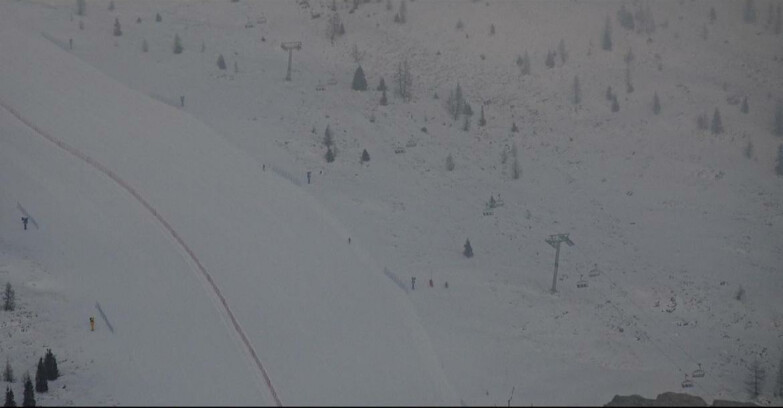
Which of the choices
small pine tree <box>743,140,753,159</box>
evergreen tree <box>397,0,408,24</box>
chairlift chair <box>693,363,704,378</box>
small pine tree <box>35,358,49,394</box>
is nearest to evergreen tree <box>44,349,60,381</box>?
small pine tree <box>35,358,49,394</box>

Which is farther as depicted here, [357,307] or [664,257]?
[664,257]

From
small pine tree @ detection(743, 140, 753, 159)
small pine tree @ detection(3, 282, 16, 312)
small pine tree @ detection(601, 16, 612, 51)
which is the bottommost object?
small pine tree @ detection(743, 140, 753, 159)

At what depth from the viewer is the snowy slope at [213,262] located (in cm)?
3328

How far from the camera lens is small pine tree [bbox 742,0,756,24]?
93562 mm

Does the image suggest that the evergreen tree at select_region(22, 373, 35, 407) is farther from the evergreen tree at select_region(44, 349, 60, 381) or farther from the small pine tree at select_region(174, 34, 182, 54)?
the small pine tree at select_region(174, 34, 182, 54)

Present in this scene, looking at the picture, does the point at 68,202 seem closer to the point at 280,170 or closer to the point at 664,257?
the point at 280,170

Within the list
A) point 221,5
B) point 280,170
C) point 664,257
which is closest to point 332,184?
point 280,170

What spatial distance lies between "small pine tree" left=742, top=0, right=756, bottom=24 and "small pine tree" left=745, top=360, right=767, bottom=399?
60465mm

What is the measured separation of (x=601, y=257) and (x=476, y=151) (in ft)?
46.8

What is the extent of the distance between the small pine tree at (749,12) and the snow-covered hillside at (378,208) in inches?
315

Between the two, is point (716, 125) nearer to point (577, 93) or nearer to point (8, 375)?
point (577, 93)

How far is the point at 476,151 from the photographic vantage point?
63.4m

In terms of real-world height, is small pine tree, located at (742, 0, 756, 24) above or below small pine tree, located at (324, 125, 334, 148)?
above

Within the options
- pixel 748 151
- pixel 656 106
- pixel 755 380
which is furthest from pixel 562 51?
pixel 755 380
